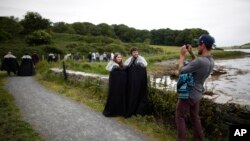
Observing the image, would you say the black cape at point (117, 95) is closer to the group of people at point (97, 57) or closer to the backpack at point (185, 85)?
the backpack at point (185, 85)

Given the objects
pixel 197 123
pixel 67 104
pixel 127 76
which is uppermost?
pixel 127 76

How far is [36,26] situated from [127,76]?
200 ft

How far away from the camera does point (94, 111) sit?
28.7 ft

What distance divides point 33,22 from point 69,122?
204 ft

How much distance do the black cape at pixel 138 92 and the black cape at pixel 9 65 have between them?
14.8 metres

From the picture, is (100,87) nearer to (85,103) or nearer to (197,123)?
(85,103)

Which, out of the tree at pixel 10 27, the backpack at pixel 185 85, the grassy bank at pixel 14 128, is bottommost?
the grassy bank at pixel 14 128

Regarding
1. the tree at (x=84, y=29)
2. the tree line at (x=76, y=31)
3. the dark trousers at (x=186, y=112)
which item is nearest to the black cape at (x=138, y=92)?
the tree line at (x=76, y=31)

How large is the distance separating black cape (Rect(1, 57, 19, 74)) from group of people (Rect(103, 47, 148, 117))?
14.1m

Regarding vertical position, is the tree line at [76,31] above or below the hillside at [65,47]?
above

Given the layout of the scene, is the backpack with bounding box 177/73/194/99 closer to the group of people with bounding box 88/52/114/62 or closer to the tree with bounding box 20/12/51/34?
the group of people with bounding box 88/52/114/62

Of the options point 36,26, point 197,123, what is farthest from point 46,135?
point 36,26

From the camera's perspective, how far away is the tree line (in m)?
51.6

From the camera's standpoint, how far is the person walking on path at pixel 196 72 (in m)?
4.89
